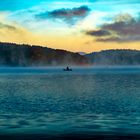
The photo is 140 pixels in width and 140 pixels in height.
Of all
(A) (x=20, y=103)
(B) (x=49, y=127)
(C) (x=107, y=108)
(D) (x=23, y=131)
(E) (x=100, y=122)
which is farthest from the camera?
(A) (x=20, y=103)

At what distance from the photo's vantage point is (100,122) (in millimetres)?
36531

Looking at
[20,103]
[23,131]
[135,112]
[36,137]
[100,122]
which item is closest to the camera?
[36,137]

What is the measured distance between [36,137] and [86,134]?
3845 mm

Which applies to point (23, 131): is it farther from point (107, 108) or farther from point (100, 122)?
point (107, 108)

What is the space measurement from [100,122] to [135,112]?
23.8 feet

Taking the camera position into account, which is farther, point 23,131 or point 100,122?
point 100,122

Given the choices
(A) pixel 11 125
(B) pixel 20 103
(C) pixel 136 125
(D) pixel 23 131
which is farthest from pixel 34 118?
(B) pixel 20 103

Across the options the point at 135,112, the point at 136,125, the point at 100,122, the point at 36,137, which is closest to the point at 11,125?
the point at 36,137

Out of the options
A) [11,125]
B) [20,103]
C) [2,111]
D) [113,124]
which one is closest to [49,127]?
[11,125]

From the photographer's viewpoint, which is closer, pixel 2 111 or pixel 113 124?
pixel 113 124

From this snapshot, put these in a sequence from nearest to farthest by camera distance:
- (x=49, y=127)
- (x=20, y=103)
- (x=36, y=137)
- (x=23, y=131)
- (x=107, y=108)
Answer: (x=36, y=137), (x=23, y=131), (x=49, y=127), (x=107, y=108), (x=20, y=103)

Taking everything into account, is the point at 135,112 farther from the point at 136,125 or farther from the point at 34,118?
the point at 34,118

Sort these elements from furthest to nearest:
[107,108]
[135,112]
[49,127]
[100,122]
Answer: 1. [107,108]
2. [135,112]
3. [100,122]
4. [49,127]

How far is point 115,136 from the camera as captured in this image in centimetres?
3016
